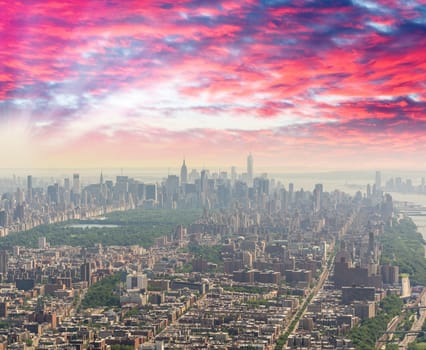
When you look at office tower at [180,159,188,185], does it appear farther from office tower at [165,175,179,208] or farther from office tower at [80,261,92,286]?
office tower at [80,261,92,286]

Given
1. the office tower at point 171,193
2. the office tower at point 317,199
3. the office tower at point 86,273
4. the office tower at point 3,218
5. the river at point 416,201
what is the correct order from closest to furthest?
the office tower at point 86,273 < the office tower at point 3,218 < the river at point 416,201 < the office tower at point 317,199 < the office tower at point 171,193

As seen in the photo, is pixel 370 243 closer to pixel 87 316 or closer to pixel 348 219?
pixel 348 219

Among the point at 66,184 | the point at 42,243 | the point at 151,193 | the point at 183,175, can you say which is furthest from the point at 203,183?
the point at 42,243

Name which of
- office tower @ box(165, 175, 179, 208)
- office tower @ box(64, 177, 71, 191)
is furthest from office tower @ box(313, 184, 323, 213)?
office tower @ box(64, 177, 71, 191)

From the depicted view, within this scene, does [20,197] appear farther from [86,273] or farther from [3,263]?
[86,273]

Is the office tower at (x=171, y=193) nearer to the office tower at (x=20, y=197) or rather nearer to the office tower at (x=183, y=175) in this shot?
the office tower at (x=183, y=175)

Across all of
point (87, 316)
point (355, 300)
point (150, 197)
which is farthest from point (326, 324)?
point (150, 197)

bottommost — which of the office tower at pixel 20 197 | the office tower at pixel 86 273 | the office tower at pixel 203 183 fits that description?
the office tower at pixel 86 273

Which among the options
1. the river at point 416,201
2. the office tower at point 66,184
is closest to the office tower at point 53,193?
the office tower at point 66,184

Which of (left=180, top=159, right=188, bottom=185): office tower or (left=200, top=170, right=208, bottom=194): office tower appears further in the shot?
(left=200, top=170, right=208, bottom=194): office tower

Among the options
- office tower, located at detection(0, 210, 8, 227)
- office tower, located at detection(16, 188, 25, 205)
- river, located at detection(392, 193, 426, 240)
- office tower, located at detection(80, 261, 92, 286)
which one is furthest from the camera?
river, located at detection(392, 193, 426, 240)

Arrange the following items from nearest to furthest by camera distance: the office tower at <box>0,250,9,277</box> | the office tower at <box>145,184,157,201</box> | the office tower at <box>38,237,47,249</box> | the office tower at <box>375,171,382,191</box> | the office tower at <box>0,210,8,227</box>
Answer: the office tower at <box>0,250,9,277</box> < the office tower at <box>375,171,382,191</box> < the office tower at <box>38,237,47,249</box> < the office tower at <box>0,210,8,227</box> < the office tower at <box>145,184,157,201</box>
